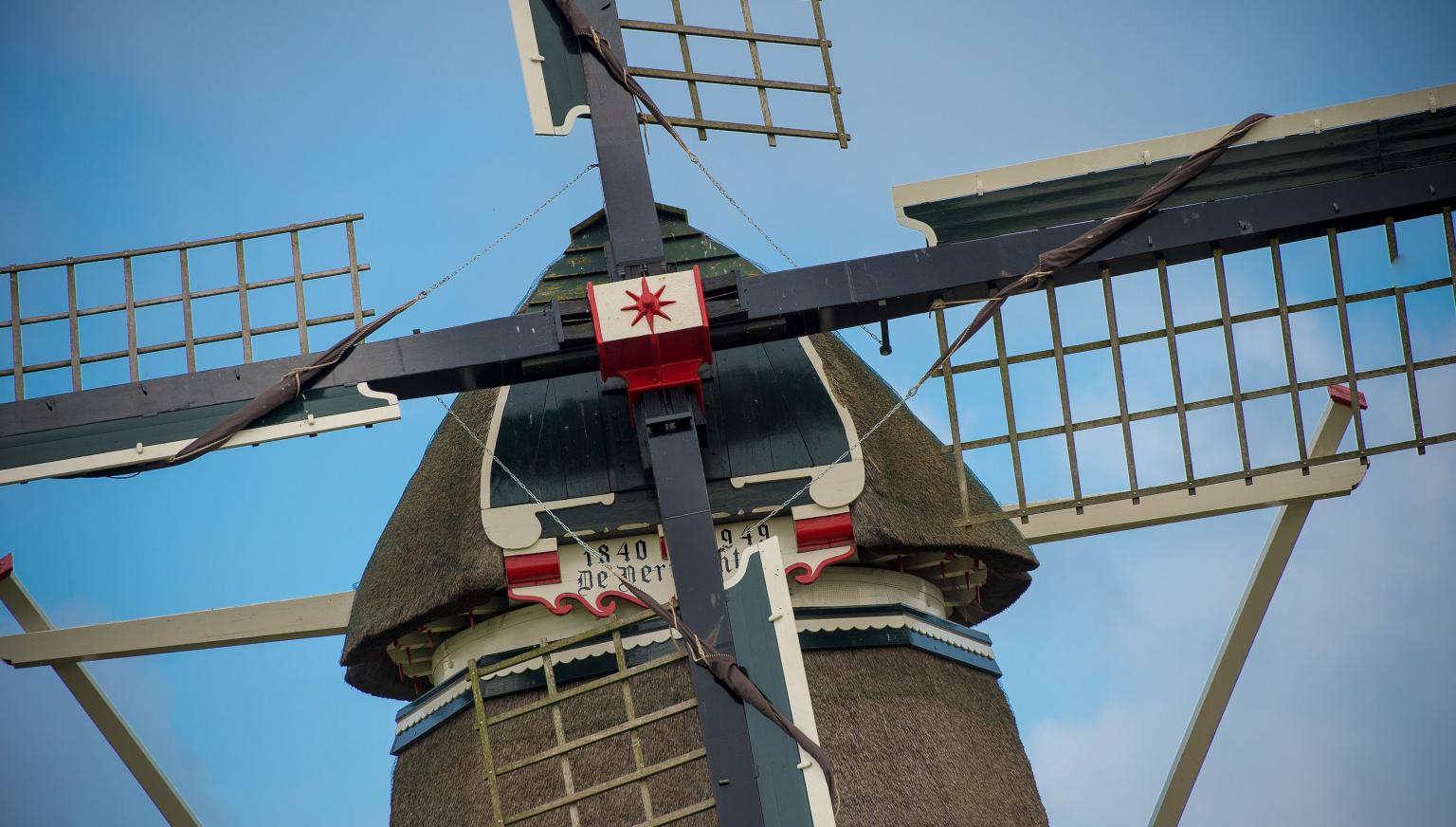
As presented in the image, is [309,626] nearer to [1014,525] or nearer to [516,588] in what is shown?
[516,588]

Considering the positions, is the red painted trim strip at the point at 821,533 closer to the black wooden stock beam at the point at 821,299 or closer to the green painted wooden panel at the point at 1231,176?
the black wooden stock beam at the point at 821,299

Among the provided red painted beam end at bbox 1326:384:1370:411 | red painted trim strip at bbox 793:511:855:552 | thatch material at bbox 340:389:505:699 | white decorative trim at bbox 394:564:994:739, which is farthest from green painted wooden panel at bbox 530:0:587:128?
red painted beam end at bbox 1326:384:1370:411

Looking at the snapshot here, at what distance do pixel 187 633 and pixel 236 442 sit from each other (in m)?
2.32

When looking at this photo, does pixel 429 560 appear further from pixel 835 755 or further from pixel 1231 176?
pixel 1231 176

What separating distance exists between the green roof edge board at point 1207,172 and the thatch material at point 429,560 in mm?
2037

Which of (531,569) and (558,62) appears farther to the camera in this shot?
(558,62)

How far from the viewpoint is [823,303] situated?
6.85 meters

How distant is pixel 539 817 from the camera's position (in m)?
6.59

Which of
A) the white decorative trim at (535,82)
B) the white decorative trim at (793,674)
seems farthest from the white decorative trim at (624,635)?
the white decorative trim at (535,82)

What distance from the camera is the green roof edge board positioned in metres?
7.16

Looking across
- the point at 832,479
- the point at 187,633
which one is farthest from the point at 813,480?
the point at 187,633

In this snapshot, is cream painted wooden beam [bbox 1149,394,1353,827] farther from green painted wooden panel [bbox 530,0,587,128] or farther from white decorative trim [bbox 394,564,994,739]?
green painted wooden panel [bbox 530,0,587,128]

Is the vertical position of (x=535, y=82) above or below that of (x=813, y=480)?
above

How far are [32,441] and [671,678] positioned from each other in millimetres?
2596
